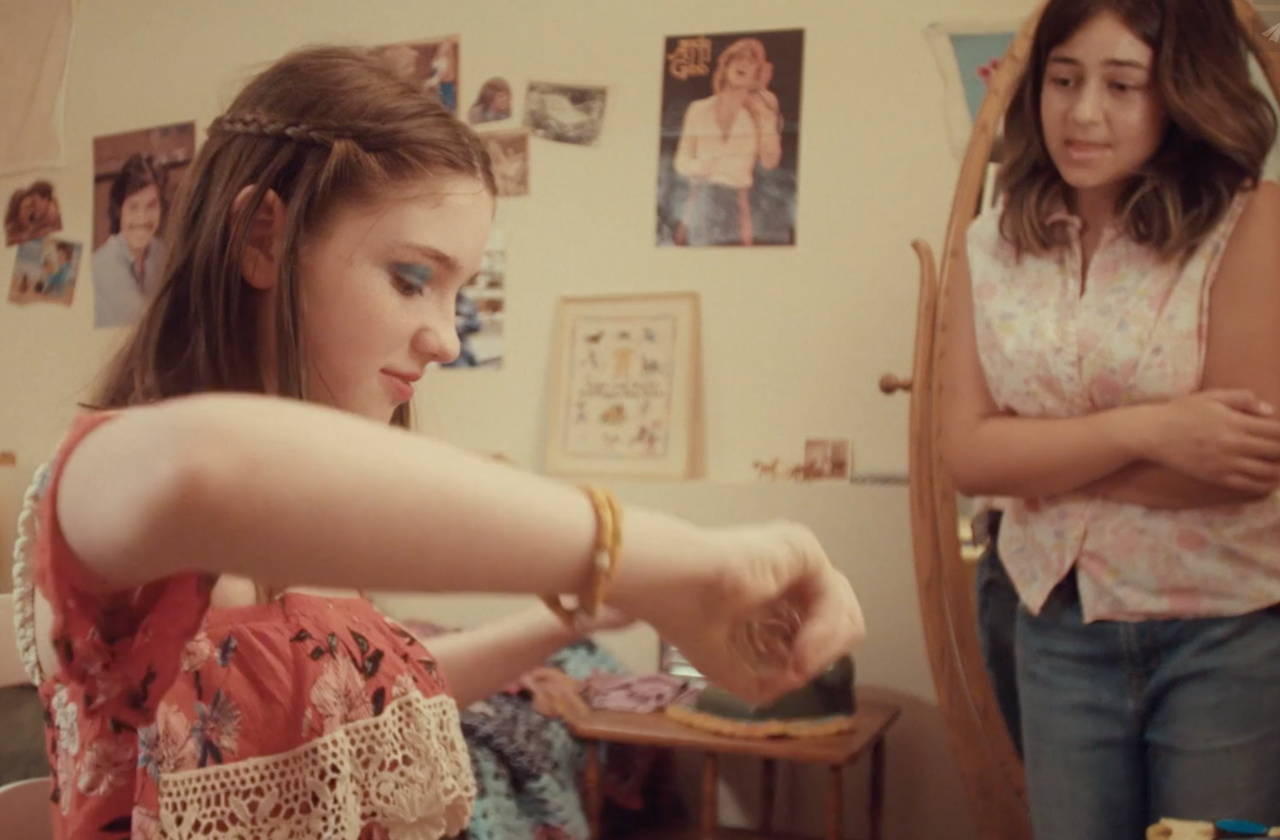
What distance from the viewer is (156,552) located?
346 millimetres

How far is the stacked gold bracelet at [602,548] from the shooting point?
0.39 meters

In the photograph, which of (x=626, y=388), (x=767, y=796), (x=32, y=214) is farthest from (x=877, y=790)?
(x=32, y=214)

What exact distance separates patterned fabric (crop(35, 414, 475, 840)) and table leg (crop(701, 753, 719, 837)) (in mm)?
1127

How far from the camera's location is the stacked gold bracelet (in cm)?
39

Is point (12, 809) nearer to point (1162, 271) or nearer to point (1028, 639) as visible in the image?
point (1028, 639)

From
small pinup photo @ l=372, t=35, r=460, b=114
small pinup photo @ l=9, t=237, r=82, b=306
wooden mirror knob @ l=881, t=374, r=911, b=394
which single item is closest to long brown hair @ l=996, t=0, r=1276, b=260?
wooden mirror knob @ l=881, t=374, r=911, b=394

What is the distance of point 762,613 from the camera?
50 centimetres

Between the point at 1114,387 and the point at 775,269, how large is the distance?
118 cm

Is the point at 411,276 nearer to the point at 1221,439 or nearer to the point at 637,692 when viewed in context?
the point at 1221,439

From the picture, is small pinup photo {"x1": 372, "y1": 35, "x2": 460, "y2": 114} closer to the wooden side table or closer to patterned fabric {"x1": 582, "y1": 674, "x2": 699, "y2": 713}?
patterned fabric {"x1": 582, "y1": 674, "x2": 699, "y2": 713}

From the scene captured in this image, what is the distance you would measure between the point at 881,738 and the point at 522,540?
5.83 feet

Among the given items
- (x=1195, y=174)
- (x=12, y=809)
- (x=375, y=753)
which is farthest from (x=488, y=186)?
(x=1195, y=174)

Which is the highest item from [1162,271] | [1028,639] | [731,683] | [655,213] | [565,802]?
[655,213]

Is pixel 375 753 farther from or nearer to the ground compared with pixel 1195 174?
nearer to the ground
